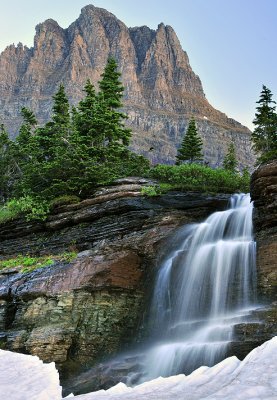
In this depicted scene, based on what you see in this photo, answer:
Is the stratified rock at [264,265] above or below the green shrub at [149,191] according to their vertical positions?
below

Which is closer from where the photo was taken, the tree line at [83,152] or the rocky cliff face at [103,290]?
the rocky cliff face at [103,290]

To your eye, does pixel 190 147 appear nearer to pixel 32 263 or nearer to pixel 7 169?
pixel 7 169

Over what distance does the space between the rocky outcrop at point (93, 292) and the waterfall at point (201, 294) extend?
32.1 inches

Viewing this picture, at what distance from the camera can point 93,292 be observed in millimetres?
15062

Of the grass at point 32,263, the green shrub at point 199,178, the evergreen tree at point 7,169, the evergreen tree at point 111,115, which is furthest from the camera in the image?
the evergreen tree at point 7,169

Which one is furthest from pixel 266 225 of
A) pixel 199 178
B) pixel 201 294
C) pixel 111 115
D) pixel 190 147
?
pixel 190 147

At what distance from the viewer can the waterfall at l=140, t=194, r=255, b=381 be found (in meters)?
11.4

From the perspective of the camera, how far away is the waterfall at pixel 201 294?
11399 millimetres

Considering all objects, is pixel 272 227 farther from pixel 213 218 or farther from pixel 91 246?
pixel 91 246

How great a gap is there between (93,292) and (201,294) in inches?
150

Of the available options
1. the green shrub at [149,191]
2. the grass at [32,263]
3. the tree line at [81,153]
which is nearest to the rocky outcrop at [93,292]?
the grass at [32,263]

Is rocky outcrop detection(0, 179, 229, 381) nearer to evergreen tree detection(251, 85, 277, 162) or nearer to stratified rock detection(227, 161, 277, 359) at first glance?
stratified rock detection(227, 161, 277, 359)

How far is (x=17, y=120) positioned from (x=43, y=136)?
149007 mm

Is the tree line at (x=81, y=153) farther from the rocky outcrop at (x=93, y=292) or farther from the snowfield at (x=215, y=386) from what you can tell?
the snowfield at (x=215, y=386)
